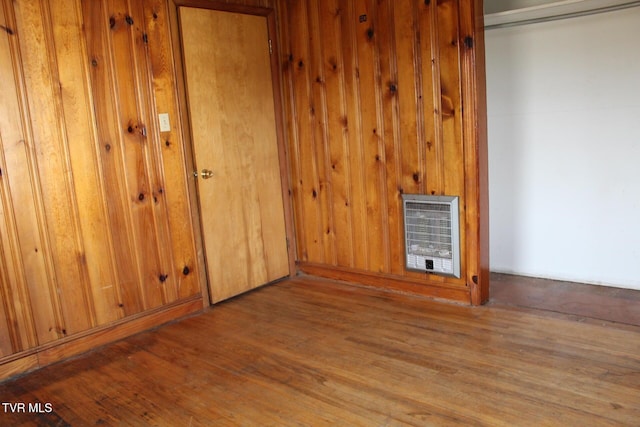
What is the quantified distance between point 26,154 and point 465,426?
2.54 m

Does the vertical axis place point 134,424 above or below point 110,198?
below

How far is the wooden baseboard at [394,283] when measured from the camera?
11.5ft

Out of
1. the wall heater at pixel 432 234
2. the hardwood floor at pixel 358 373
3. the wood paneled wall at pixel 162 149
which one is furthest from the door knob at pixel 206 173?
the wall heater at pixel 432 234

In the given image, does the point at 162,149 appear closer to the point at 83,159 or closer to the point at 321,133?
the point at 83,159

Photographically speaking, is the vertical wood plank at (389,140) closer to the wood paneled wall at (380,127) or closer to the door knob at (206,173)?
the wood paneled wall at (380,127)

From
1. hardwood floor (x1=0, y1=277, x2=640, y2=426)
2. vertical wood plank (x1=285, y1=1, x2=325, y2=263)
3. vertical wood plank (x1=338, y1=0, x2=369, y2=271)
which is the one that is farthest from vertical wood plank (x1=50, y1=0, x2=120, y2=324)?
vertical wood plank (x1=338, y1=0, x2=369, y2=271)

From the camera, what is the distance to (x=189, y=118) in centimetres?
356

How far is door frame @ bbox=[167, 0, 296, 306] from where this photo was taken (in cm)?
348

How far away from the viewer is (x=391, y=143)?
3.65 metres

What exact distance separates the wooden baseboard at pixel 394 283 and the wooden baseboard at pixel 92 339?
1.02 m

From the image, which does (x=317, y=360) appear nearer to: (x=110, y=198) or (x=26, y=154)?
(x=110, y=198)

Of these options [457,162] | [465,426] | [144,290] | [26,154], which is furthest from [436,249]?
[26,154]

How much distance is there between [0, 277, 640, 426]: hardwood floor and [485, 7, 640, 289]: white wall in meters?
0.74

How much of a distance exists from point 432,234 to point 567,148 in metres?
1.12
